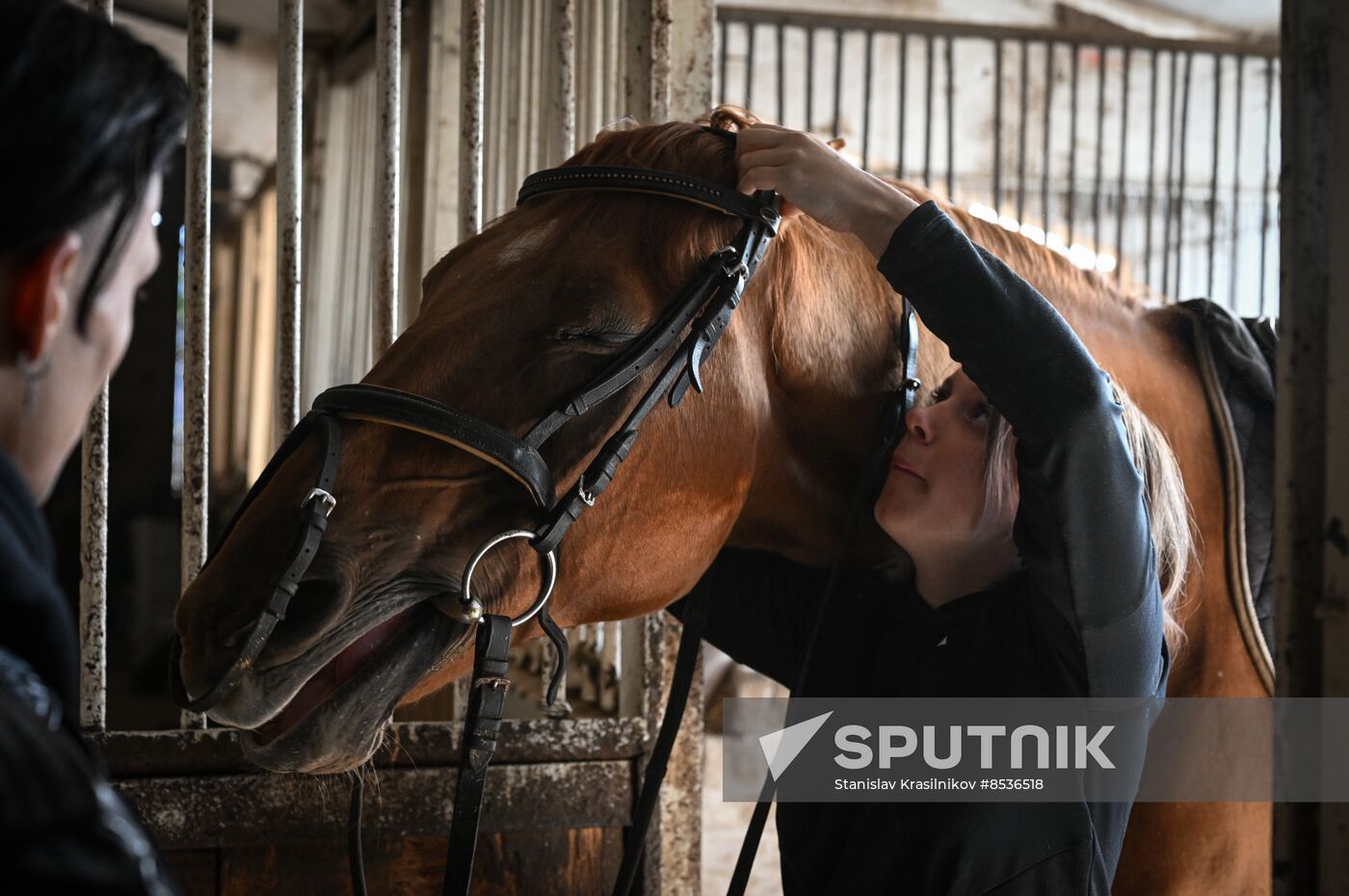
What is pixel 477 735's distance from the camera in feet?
3.72

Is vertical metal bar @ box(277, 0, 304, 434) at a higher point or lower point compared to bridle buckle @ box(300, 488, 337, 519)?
higher

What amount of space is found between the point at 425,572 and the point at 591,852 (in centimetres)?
69

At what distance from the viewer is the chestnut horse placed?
1053 mm

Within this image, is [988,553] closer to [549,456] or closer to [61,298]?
[549,456]

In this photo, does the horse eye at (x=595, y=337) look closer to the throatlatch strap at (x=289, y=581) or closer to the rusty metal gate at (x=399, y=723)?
the throatlatch strap at (x=289, y=581)

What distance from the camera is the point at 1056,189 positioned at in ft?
21.6

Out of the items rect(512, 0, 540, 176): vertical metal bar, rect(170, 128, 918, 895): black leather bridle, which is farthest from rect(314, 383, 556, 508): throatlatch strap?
rect(512, 0, 540, 176): vertical metal bar

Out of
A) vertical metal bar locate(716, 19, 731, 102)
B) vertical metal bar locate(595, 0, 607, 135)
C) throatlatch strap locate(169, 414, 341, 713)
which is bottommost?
throatlatch strap locate(169, 414, 341, 713)

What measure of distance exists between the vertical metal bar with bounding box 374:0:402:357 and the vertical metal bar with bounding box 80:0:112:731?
341 millimetres

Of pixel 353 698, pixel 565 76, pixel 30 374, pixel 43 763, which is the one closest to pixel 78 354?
pixel 30 374

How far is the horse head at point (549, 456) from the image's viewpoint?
1047mm

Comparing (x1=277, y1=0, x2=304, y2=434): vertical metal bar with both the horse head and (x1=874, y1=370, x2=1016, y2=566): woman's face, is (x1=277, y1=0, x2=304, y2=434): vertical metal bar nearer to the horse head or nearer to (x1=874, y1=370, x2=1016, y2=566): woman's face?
the horse head

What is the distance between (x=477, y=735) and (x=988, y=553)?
61cm

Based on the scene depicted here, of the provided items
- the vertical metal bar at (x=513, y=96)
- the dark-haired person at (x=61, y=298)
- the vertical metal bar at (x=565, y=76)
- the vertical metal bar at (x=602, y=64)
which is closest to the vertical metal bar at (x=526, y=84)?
the vertical metal bar at (x=513, y=96)
